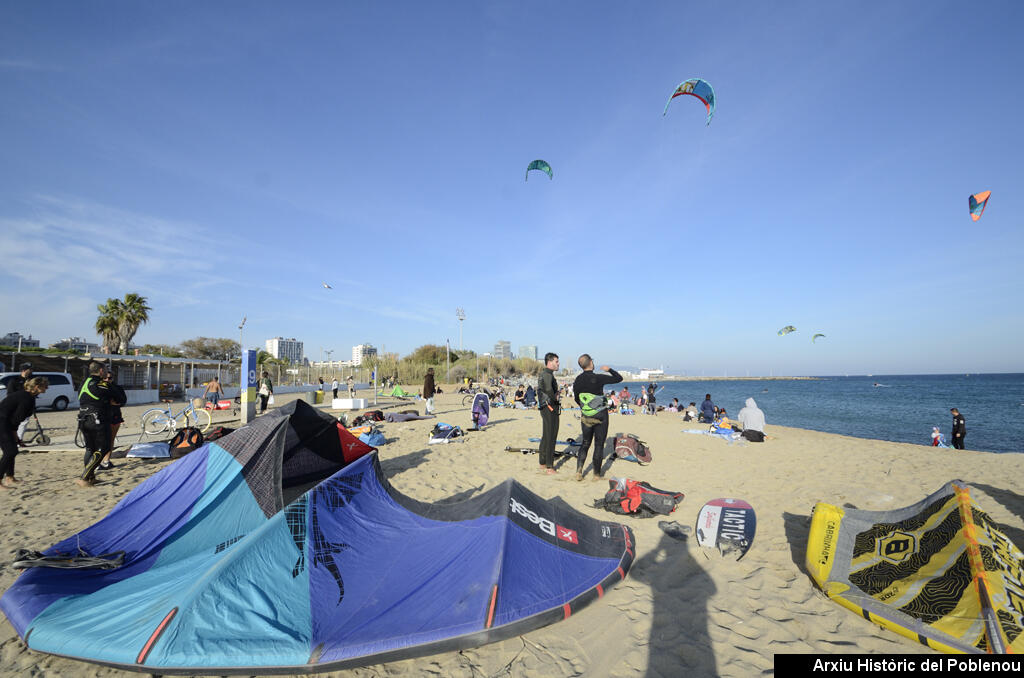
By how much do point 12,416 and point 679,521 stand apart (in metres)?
9.05

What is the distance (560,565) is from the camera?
3.26m

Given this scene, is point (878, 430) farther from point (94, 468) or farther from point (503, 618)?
point (94, 468)


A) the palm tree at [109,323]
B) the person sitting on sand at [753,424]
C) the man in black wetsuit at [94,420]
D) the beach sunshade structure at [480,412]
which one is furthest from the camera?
the palm tree at [109,323]

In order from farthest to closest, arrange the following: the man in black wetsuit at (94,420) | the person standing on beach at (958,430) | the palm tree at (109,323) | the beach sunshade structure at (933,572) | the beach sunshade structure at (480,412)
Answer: the palm tree at (109,323) < the person standing on beach at (958,430) < the beach sunshade structure at (480,412) < the man in black wetsuit at (94,420) < the beach sunshade structure at (933,572)

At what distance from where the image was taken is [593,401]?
20.8ft

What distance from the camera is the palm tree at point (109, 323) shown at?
103 ft

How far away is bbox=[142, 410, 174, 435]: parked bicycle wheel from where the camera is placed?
33.1 feet

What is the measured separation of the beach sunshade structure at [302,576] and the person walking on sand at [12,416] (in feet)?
12.6

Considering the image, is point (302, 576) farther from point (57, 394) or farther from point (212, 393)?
point (57, 394)

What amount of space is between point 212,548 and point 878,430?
86.0 ft

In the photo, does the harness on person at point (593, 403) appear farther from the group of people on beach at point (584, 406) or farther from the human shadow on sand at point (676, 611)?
the human shadow on sand at point (676, 611)

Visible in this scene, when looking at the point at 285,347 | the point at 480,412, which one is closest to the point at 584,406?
the point at 480,412

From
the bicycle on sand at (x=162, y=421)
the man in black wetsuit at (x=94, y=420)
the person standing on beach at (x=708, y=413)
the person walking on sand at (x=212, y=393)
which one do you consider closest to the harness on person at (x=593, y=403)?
the man in black wetsuit at (x=94, y=420)

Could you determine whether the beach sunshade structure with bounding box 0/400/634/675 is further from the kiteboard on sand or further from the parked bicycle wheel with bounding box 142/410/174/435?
the parked bicycle wheel with bounding box 142/410/174/435
